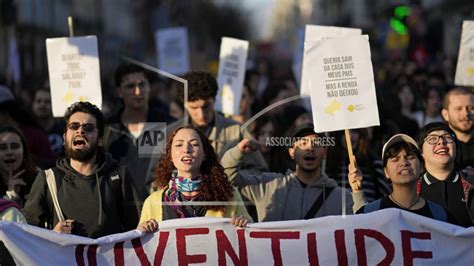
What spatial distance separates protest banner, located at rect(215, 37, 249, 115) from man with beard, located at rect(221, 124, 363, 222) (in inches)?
147

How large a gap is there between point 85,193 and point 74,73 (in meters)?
2.64

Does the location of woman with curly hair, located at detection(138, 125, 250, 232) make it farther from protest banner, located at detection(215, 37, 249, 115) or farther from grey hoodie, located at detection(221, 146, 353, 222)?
protest banner, located at detection(215, 37, 249, 115)

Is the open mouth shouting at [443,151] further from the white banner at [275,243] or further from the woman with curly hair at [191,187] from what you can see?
the woman with curly hair at [191,187]

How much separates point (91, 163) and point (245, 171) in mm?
1730

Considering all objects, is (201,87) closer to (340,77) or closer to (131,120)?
(131,120)

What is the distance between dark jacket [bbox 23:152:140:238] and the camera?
6.78 meters

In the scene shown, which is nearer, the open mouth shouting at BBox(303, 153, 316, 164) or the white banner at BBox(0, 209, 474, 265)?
the white banner at BBox(0, 209, 474, 265)

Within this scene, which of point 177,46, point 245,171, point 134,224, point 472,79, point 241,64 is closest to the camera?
point 134,224

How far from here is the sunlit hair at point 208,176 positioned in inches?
263

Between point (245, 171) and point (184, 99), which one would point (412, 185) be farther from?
point (184, 99)

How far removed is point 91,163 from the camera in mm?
6957

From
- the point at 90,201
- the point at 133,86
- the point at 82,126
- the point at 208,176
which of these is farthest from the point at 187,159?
the point at 133,86

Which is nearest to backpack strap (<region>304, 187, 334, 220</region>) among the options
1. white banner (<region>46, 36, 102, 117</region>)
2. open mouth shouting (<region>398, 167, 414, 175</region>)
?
open mouth shouting (<region>398, 167, 414, 175</region>)

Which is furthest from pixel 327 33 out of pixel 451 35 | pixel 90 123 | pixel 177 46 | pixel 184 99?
pixel 451 35
